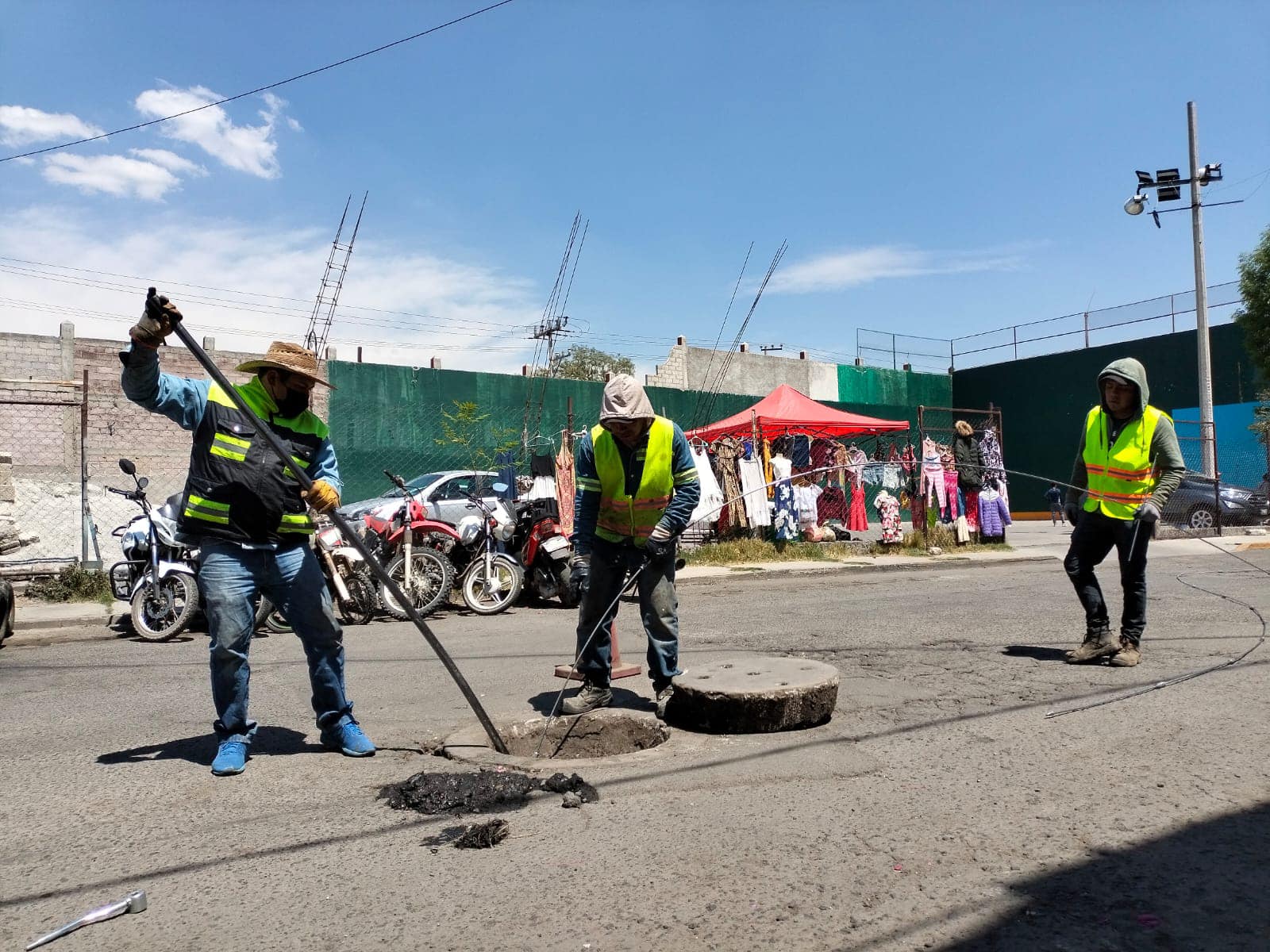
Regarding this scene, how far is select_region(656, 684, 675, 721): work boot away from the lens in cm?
493

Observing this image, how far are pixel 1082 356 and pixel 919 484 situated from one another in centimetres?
1861

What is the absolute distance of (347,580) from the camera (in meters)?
9.82

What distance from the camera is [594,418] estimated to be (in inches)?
989

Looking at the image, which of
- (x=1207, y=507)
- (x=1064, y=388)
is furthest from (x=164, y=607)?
(x=1064, y=388)

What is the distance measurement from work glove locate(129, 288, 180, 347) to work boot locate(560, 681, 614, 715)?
258 centimetres

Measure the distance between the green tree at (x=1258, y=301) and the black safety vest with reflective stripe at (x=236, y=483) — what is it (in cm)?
2496

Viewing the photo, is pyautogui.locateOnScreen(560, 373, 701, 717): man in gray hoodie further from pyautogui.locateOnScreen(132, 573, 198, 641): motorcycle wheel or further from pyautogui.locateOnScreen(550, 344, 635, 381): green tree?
pyautogui.locateOnScreen(550, 344, 635, 381): green tree

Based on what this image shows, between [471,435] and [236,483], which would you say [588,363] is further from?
[236,483]

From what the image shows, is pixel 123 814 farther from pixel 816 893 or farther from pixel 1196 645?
pixel 1196 645

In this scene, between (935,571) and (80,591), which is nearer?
(80,591)

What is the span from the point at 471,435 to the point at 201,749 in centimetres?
1810

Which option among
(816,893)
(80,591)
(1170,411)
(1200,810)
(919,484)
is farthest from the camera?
(1170,411)

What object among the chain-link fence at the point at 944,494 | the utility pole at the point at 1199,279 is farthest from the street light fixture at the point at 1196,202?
the chain-link fence at the point at 944,494

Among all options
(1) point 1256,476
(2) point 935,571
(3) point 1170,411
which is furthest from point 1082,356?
(2) point 935,571
